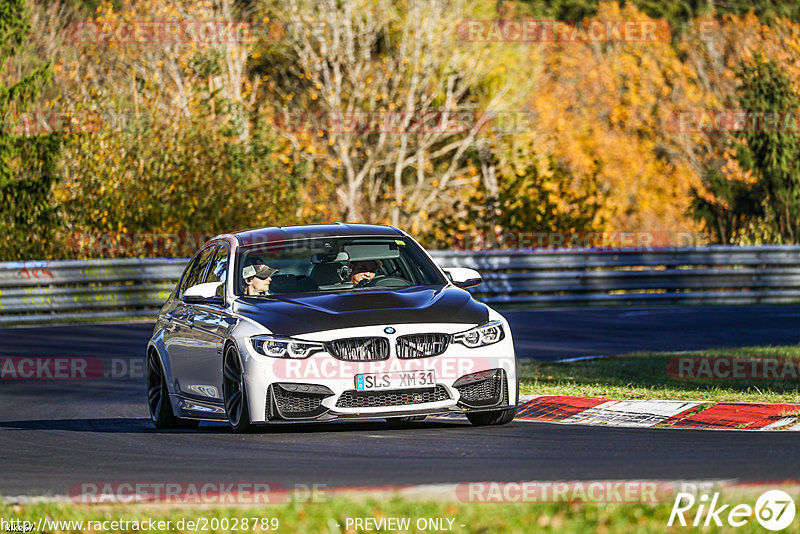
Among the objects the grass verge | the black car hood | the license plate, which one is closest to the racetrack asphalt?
the license plate

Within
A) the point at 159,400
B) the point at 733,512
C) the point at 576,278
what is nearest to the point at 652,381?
the point at 159,400

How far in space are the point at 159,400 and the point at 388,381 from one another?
284 cm

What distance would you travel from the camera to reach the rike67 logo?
6164mm

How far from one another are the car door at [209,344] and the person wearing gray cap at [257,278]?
0.17 metres

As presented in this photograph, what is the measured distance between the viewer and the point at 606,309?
27078 mm

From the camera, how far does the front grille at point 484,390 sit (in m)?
10.0

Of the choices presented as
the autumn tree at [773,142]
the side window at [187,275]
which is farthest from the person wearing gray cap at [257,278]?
the autumn tree at [773,142]

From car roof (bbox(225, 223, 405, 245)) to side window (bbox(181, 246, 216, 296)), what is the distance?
1.95 ft

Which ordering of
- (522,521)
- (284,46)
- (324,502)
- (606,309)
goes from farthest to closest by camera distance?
(284,46), (606,309), (324,502), (522,521)

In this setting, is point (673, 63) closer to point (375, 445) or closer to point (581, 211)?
point (581, 211)

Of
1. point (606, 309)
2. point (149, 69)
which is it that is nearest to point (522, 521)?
point (606, 309)

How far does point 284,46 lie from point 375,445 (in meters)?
36.8

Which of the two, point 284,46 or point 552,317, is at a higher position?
point 284,46

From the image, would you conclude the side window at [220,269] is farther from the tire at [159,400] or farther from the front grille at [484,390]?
the front grille at [484,390]
